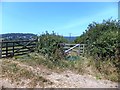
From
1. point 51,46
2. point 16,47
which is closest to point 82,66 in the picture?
point 51,46

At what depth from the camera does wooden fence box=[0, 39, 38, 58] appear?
12.7 meters

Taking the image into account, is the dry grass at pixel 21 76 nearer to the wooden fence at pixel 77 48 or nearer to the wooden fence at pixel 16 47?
the wooden fence at pixel 16 47

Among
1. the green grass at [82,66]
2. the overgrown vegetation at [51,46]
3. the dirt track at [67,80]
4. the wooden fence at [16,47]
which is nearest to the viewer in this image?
the dirt track at [67,80]

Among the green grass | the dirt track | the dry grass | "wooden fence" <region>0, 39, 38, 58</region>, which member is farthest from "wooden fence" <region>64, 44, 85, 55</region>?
the dry grass

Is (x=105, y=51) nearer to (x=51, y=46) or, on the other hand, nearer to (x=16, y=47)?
(x=51, y=46)

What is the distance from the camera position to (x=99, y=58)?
10.8m

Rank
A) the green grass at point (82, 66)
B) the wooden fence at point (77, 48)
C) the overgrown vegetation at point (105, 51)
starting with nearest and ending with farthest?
the green grass at point (82, 66) → the overgrown vegetation at point (105, 51) → the wooden fence at point (77, 48)

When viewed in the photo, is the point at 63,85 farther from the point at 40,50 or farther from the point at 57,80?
the point at 40,50

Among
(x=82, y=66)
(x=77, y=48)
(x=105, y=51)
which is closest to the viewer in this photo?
(x=82, y=66)

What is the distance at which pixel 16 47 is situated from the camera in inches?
531

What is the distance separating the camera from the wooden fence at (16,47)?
1266cm

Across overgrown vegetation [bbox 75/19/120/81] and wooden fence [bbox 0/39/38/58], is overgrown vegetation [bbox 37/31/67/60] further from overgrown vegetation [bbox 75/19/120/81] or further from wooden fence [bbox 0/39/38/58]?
overgrown vegetation [bbox 75/19/120/81]

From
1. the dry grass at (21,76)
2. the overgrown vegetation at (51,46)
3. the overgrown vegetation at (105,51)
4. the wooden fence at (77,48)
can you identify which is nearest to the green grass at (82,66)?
the overgrown vegetation at (105,51)

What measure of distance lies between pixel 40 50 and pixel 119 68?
393 centimetres
